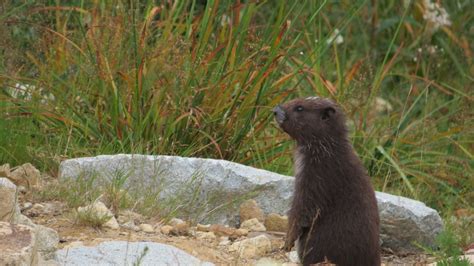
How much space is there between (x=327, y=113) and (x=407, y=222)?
0.87m

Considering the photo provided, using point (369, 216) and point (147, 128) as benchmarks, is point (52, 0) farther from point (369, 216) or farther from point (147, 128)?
point (369, 216)

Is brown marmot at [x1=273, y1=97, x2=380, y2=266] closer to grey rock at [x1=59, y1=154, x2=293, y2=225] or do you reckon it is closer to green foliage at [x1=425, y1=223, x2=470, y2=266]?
green foliage at [x1=425, y1=223, x2=470, y2=266]

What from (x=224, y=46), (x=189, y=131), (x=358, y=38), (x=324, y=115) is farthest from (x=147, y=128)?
(x=358, y=38)

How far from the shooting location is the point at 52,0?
826cm

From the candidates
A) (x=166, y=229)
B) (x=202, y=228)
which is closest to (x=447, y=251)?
(x=202, y=228)

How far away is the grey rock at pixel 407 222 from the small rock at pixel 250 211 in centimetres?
70

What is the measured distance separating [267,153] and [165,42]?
0.99 m

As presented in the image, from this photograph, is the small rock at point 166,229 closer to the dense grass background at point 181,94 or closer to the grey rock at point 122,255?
the grey rock at point 122,255

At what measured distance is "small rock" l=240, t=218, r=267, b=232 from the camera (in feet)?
20.2

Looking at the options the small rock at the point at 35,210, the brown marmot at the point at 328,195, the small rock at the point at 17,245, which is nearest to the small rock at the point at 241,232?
the brown marmot at the point at 328,195

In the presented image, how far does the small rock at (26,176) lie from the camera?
6223 millimetres

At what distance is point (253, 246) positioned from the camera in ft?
18.9

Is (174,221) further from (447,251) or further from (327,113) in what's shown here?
(447,251)

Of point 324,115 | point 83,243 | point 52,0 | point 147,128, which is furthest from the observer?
point 52,0
